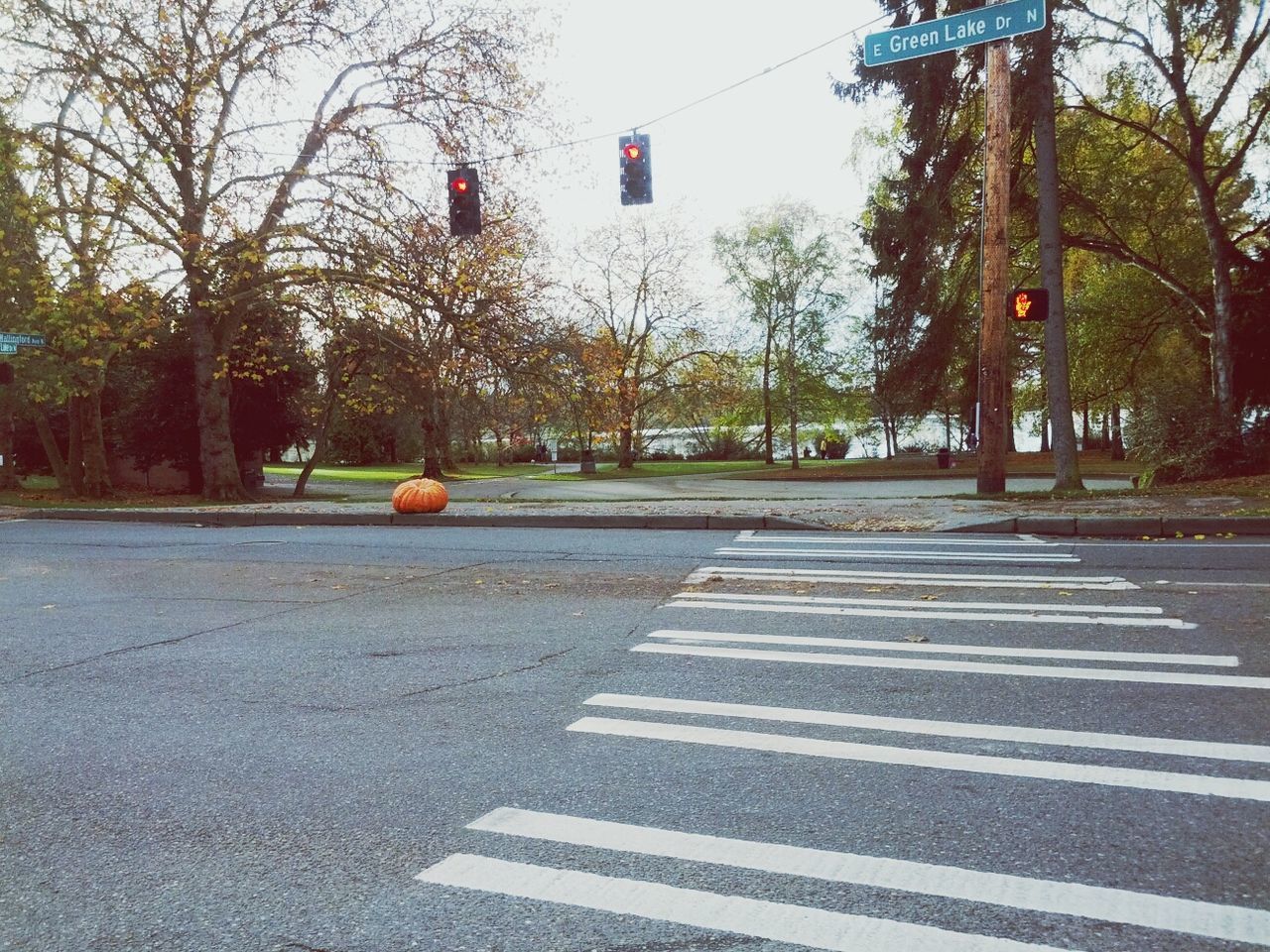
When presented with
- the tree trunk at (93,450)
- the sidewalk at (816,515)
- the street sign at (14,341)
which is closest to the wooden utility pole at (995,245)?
the sidewalk at (816,515)

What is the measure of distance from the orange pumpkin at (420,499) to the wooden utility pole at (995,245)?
30.8ft

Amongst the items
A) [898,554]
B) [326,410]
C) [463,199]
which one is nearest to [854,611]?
[898,554]

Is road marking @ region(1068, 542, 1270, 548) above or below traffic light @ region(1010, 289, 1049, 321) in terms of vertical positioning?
below

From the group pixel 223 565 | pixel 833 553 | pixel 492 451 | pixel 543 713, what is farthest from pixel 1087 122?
pixel 492 451

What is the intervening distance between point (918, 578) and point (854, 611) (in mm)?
1689

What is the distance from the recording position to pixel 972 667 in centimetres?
545

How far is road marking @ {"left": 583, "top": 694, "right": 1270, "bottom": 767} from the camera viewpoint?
4004mm

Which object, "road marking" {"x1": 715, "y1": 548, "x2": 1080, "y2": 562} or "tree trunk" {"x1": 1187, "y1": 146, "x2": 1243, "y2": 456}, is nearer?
"road marking" {"x1": 715, "y1": 548, "x2": 1080, "y2": 562}

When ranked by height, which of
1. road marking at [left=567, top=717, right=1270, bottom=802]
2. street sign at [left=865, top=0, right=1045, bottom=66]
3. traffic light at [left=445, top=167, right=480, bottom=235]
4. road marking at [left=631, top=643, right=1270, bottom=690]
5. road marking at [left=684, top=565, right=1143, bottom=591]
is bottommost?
road marking at [left=567, top=717, right=1270, bottom=802]

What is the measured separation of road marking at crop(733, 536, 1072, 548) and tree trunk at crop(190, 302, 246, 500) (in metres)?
17.2

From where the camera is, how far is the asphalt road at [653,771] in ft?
9.20

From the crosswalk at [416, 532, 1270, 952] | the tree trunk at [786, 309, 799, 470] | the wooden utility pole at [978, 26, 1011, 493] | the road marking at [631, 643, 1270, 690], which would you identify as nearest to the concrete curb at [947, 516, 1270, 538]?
the wooden utility pole at [978, 26, 1011, 493]

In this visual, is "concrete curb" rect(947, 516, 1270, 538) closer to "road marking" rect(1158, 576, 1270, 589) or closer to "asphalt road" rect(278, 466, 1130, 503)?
"road marking" rect(1158, 576, 1270, 589)

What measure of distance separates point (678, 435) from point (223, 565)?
65.7 meters
